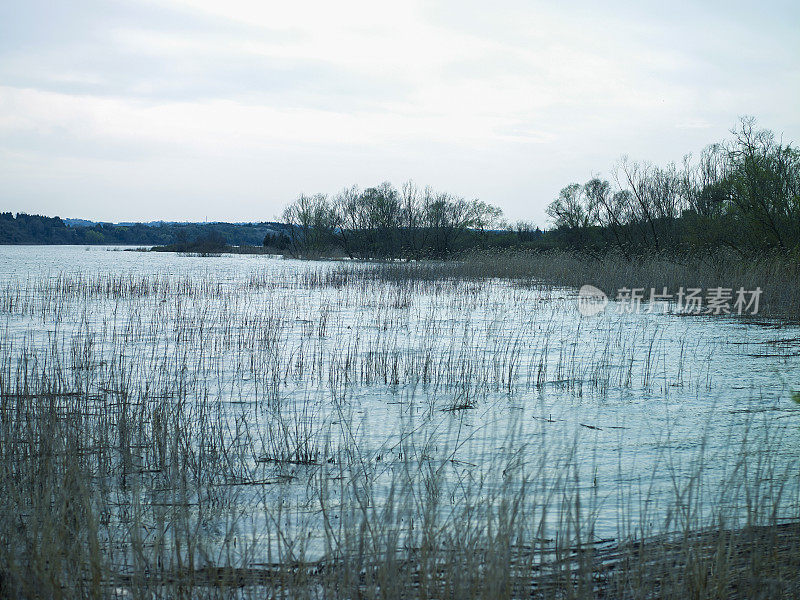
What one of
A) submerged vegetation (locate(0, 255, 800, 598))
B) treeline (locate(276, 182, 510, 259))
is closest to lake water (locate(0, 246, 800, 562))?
submerged vegetation (locate(0, 255, 800, 598))

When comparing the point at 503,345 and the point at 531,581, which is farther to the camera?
the point at 503,345

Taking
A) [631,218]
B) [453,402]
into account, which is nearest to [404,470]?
[453,402]

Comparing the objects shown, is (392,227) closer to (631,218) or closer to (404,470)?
(631,218)

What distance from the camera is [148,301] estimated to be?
13.4 metres

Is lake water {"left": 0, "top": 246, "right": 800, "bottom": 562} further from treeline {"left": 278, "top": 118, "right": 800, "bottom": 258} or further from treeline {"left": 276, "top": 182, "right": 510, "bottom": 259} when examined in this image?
treeline {"left": 276, "top": 182, "right": 510, "bottom": 259}

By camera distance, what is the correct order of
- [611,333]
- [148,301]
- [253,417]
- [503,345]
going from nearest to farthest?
[253,417], [503,345], [611,333], [148,301]

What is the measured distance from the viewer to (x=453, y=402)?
5.20 meters

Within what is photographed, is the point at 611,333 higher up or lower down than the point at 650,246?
lower down

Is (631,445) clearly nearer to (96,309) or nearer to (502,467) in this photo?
(502,467)

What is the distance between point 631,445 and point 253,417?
2.61 meters

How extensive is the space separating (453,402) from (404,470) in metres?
1.67

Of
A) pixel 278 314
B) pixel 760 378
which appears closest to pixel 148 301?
pixel 278 314

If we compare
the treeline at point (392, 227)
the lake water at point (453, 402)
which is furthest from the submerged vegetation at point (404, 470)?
the treeline at point (392, 227)

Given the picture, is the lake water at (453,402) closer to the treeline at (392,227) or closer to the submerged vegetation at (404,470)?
the submerged vegetation at (404,470)
